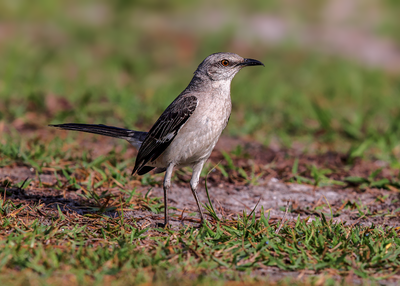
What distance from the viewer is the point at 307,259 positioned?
3559mm

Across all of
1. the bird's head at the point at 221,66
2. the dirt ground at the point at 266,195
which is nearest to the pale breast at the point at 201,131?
the bird's head at the point at 221,66

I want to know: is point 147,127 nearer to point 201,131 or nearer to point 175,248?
point 201,131

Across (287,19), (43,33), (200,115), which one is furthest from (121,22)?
(200,115)

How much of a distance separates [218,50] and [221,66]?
7.37m

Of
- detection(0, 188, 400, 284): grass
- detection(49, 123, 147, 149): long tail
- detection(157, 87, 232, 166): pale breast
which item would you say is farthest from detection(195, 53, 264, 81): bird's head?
detection(0, 188, 400, 284): grass

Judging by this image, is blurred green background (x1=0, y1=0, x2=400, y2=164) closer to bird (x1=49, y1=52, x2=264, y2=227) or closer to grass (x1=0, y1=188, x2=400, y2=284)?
bird (x1=49, y1=52, x2=264, y2=227)

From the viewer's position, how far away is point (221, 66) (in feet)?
16.1

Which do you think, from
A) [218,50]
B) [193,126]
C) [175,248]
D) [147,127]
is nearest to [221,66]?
[193,126]

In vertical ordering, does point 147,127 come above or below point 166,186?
below

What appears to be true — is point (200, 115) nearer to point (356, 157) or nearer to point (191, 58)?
point (356, 157)

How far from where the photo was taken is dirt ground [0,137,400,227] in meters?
4.58

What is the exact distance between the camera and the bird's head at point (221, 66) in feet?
16.0

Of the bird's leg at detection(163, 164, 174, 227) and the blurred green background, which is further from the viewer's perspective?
the blurred green background

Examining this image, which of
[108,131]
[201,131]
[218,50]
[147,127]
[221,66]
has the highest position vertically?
[221,66]
